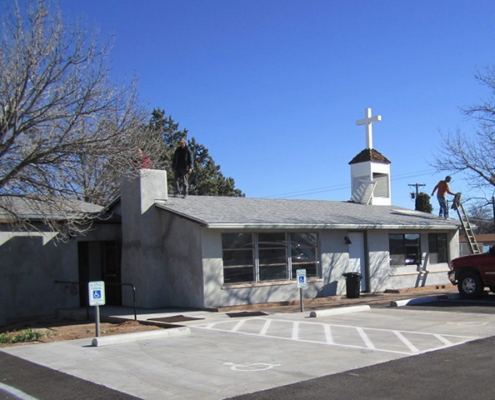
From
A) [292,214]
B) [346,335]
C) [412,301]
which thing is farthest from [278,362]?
[292,214]

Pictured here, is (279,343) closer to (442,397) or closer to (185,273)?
(442,397)

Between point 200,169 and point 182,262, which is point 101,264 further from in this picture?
point 200,169

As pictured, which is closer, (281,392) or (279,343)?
(281,392)

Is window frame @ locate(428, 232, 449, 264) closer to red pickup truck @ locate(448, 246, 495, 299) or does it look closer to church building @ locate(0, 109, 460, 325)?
church building @ locate(0, 109, 460, 325)

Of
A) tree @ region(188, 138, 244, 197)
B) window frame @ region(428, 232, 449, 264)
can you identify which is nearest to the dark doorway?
window frame @ region(428, 232, 449, 264)

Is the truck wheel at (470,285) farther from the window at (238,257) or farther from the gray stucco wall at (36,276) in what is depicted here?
the gray stucco wall at (36,276)

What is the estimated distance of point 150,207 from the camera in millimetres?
17625

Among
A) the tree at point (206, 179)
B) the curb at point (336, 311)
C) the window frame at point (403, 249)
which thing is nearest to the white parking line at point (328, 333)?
the curb at point (336, 311)

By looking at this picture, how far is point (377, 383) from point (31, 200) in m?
9.15

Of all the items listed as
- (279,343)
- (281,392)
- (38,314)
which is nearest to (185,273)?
(38,314)

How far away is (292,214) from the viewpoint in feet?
64.2

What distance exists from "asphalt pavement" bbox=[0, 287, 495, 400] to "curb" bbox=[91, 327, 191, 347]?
5 centimetres

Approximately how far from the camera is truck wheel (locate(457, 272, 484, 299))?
17219 mm

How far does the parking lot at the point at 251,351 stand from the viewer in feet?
25.3
